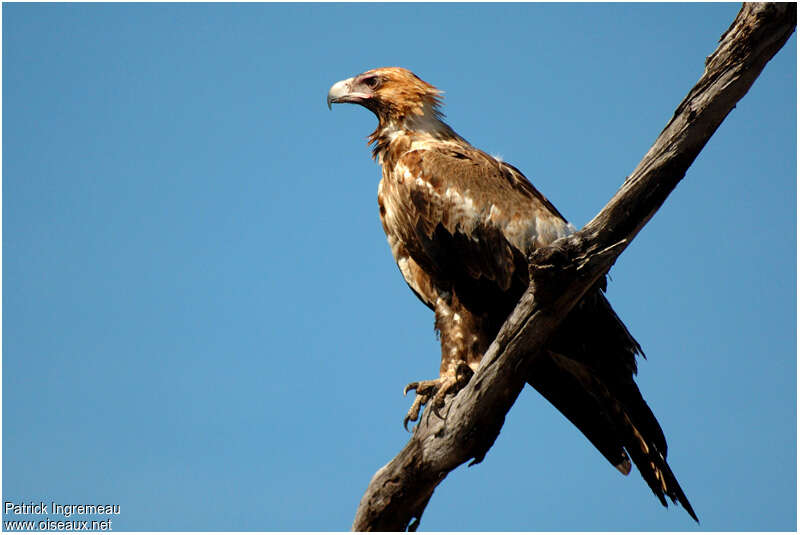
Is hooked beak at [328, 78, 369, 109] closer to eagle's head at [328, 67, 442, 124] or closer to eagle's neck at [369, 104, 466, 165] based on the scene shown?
eagle's head at [328, 67, 442, 124]

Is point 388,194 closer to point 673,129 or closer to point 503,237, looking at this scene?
point 503,237

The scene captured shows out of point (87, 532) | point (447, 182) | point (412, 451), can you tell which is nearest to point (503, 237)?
point (447, 182)

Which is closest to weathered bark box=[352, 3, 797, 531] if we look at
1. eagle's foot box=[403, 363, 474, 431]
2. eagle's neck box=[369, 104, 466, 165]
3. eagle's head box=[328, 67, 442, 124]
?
eagle's foot box=[403, 363, 474, 431]

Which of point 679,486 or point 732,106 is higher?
point 732,106

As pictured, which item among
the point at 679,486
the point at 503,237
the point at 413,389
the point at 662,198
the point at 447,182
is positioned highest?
the point at 447,182

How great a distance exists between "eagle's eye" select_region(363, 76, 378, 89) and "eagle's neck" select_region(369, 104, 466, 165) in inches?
12.6

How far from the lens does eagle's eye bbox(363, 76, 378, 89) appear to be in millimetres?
7509

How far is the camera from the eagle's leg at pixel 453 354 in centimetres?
610

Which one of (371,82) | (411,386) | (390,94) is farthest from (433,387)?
(371,82)

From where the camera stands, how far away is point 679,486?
575 cm

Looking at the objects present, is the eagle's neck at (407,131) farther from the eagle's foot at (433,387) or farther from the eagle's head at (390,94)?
the eagle's foot at (433,387)

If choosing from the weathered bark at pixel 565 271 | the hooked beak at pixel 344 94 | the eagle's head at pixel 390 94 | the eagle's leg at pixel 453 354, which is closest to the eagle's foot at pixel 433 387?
the eagle's leg at pixel 453 354

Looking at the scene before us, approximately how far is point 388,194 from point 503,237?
1.06 m

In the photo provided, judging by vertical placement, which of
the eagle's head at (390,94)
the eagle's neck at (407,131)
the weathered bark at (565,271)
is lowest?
the weathered bark at (565,271)
